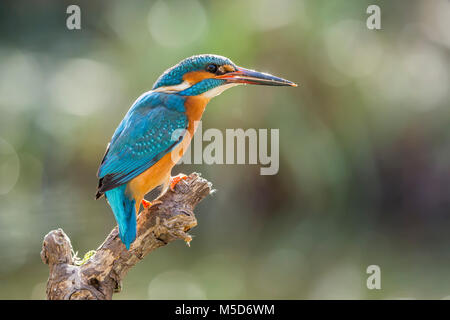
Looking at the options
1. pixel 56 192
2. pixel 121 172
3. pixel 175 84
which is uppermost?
pixel 56 192

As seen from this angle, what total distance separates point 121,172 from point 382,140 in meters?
5.78

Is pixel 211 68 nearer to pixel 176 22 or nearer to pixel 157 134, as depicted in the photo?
pixel 157 134

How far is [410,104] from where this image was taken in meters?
7.99

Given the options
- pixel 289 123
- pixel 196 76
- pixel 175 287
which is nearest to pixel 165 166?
pixel 196 76

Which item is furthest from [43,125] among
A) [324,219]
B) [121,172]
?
[121,172]

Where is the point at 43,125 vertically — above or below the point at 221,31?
below

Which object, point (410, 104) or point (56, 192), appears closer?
point (410, 104)

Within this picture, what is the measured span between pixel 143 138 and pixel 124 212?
439 millimetres

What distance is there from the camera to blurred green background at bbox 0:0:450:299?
7688 mm

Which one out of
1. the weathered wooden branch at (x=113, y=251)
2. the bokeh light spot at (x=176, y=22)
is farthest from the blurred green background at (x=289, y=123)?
the weathered wooden branch at (x=113, y=251)

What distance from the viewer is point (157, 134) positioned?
313 centimetres

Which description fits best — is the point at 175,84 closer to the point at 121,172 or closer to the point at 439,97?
the point at 121,172
